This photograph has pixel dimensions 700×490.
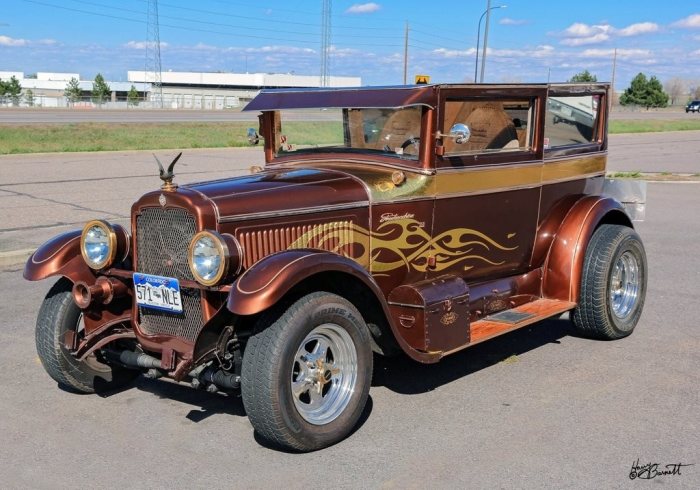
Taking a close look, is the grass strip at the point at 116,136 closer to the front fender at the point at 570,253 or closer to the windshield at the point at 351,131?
the windshield at the point at 351,131

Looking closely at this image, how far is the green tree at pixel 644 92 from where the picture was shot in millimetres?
87250

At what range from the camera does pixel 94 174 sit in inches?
661

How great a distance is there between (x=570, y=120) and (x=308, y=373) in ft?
10.9

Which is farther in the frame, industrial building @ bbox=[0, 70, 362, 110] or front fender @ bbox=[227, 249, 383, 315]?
industrial building @ bbox=[0, 70, 362, 110]

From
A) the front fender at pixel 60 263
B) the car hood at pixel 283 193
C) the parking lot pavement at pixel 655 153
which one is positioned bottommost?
the parking lot pavement at pixel 655 153

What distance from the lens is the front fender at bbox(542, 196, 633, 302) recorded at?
565 cm

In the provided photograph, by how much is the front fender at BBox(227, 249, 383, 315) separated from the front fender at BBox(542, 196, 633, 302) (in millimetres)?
2251

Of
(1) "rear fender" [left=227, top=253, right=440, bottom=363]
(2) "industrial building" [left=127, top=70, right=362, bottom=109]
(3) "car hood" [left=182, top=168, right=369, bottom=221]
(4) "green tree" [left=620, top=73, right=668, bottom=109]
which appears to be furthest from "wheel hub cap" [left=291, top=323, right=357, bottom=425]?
(4) "green tree" [left=620, top=73, right=668, bottom=109]

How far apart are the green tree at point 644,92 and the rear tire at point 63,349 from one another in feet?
299

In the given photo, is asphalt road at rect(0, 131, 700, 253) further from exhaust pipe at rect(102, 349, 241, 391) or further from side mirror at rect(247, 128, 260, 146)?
exhaust pipe at rect(102, 349, 241, 391)

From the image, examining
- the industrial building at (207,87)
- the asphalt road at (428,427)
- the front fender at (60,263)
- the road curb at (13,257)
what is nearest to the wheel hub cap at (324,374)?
the asphalt road at (428,427)

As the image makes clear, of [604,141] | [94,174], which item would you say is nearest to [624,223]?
[604,141]

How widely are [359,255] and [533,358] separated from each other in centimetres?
172

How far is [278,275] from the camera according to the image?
369 centimetres
